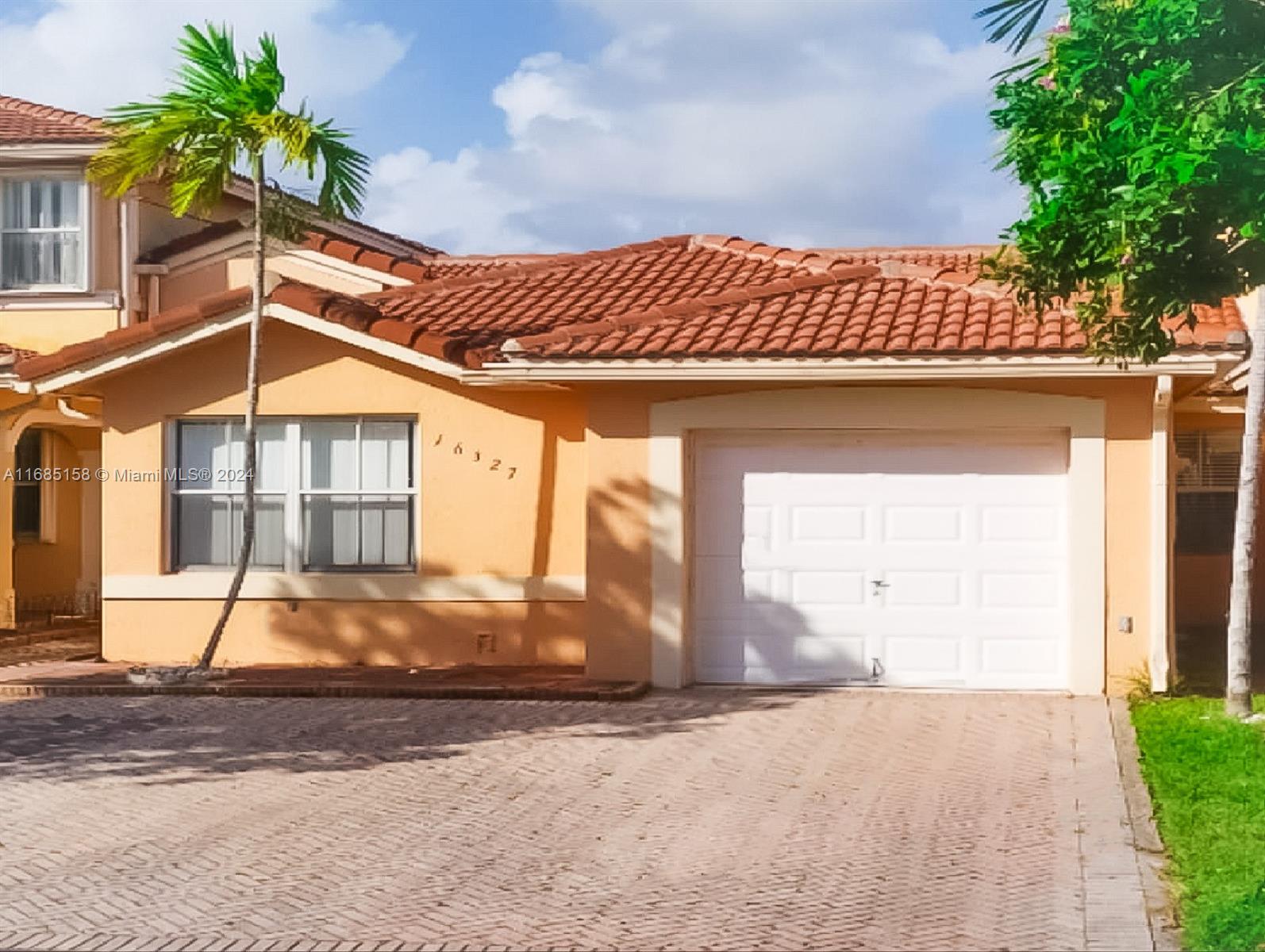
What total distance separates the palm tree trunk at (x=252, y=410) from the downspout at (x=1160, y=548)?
7576 mm

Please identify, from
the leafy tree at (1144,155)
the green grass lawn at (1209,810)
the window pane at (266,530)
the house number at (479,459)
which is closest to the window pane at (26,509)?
the window pane at (266,530)

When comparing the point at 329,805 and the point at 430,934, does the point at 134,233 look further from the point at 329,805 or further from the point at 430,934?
the point at 430,934

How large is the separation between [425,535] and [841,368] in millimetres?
4477

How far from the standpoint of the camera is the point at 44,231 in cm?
2056

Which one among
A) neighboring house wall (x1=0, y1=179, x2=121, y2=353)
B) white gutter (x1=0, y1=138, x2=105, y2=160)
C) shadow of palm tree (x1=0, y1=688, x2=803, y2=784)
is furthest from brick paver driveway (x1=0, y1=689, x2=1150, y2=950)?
white gutter (x1=0, y1=138, x2=105, y2=160)

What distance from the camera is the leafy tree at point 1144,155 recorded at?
701 cm

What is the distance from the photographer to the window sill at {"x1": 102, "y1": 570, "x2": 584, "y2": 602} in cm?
1645

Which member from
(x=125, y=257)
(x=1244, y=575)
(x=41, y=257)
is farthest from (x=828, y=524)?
(x=41, y=257)

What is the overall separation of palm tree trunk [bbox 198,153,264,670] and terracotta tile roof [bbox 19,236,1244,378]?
23.0 inches

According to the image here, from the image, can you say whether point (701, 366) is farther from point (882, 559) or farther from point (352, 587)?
point (352, 587)

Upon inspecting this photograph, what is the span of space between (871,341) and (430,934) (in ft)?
26.1

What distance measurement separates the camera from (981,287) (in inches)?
Answer: 621

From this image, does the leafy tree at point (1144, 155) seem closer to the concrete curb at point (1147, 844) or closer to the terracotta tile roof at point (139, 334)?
the concrete curb at point (1147, 844)

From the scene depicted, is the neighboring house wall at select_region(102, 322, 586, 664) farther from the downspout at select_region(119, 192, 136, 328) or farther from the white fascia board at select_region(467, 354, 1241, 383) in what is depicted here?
the downspout at select_region(119, 192, 136, 328)
